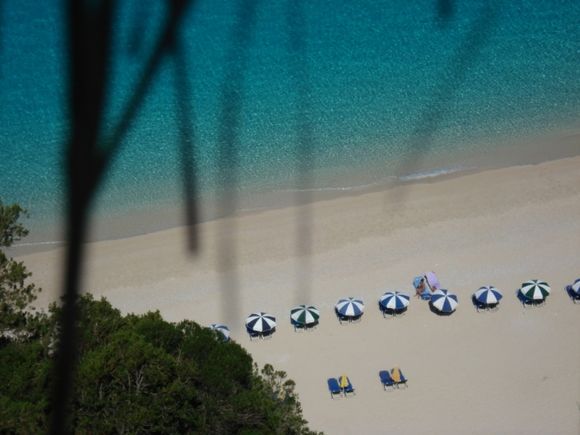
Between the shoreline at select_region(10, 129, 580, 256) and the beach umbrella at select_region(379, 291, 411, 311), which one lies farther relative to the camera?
the shoreline at select_region(10, 129, 580, 256)

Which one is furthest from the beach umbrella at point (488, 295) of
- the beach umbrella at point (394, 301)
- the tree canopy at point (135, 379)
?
the tree canopy at point (135, 379)

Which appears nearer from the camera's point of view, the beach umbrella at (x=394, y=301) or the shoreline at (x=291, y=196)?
the beach umbrella at (x=394, y=301)

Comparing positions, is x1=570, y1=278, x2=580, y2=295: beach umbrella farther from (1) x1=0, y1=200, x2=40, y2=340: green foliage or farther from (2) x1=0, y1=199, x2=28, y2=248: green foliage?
(2) x1=0, y1=199, x2=28, y2=248: green foliage

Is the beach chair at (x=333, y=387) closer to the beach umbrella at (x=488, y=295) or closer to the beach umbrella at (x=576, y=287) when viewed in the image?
the beach umbrella at (x=488, y=295)

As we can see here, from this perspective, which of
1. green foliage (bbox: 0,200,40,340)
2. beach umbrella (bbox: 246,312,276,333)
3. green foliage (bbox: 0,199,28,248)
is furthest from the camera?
beach umbrella (bbox: 246,312,276,333)

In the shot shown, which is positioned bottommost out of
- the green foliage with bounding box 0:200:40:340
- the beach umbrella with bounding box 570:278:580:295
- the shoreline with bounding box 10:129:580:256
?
the green foliage with bounding box 0:200:40:340

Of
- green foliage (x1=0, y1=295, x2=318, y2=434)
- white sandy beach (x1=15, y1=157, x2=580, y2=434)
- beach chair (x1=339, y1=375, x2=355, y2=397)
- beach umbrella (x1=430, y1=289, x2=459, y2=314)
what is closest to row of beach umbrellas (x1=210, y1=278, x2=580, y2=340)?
beach umbrella (x1=430, y1=289, x2=459, y2=314)

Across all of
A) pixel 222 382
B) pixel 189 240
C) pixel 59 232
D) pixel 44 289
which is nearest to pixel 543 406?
pixel 222 382

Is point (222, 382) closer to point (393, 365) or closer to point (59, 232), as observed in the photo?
point (393, 365)
